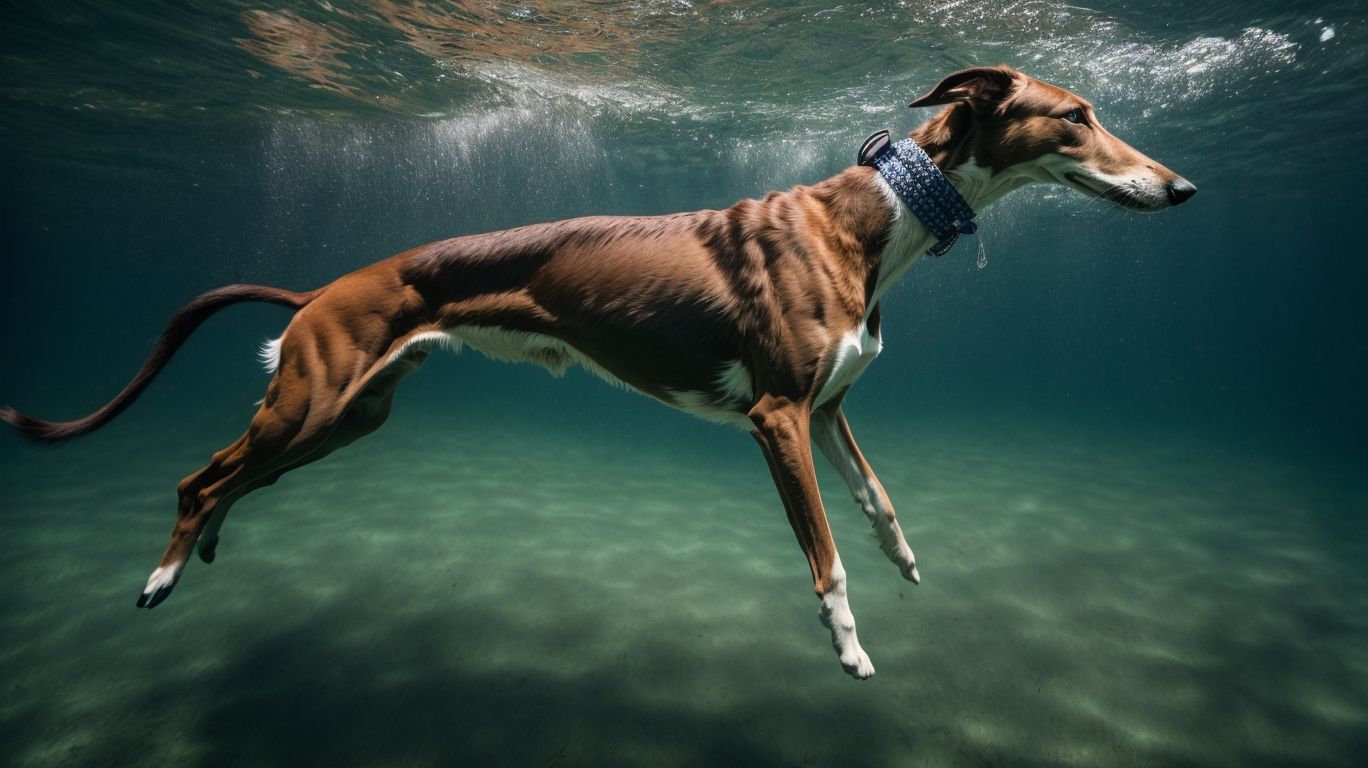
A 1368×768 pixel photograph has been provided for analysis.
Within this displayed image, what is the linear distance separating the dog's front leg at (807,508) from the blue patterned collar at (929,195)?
0.91 metres

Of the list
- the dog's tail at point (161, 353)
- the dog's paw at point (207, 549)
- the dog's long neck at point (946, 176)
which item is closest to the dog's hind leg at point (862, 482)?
the dog's long neck at point (946, 176)

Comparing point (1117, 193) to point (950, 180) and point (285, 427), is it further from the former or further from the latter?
point (285, 427)

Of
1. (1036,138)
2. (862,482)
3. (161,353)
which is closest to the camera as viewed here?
(1036,138)

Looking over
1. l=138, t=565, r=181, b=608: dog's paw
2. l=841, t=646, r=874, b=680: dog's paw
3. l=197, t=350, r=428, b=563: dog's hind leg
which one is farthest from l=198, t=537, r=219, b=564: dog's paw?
l=841, t=646, r=874, b=680: dog's paw

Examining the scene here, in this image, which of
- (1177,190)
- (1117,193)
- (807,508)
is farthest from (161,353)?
(1177,190)

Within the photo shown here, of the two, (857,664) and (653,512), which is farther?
(653,512)

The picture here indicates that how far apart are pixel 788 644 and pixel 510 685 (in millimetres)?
1772

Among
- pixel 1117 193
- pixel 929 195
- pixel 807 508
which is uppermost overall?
pixel 1117 193

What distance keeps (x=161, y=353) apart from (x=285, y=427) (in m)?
1.06

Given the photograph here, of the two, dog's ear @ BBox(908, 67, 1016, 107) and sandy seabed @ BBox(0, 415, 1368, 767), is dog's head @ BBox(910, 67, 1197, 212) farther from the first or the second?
sandy seabed @ BBox(0, 415, 1368, 767)

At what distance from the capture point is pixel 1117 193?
2145 millimetres

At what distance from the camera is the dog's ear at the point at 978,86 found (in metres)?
2.21

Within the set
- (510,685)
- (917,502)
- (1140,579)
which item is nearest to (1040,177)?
(510,685)

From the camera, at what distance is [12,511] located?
24.2 ft
